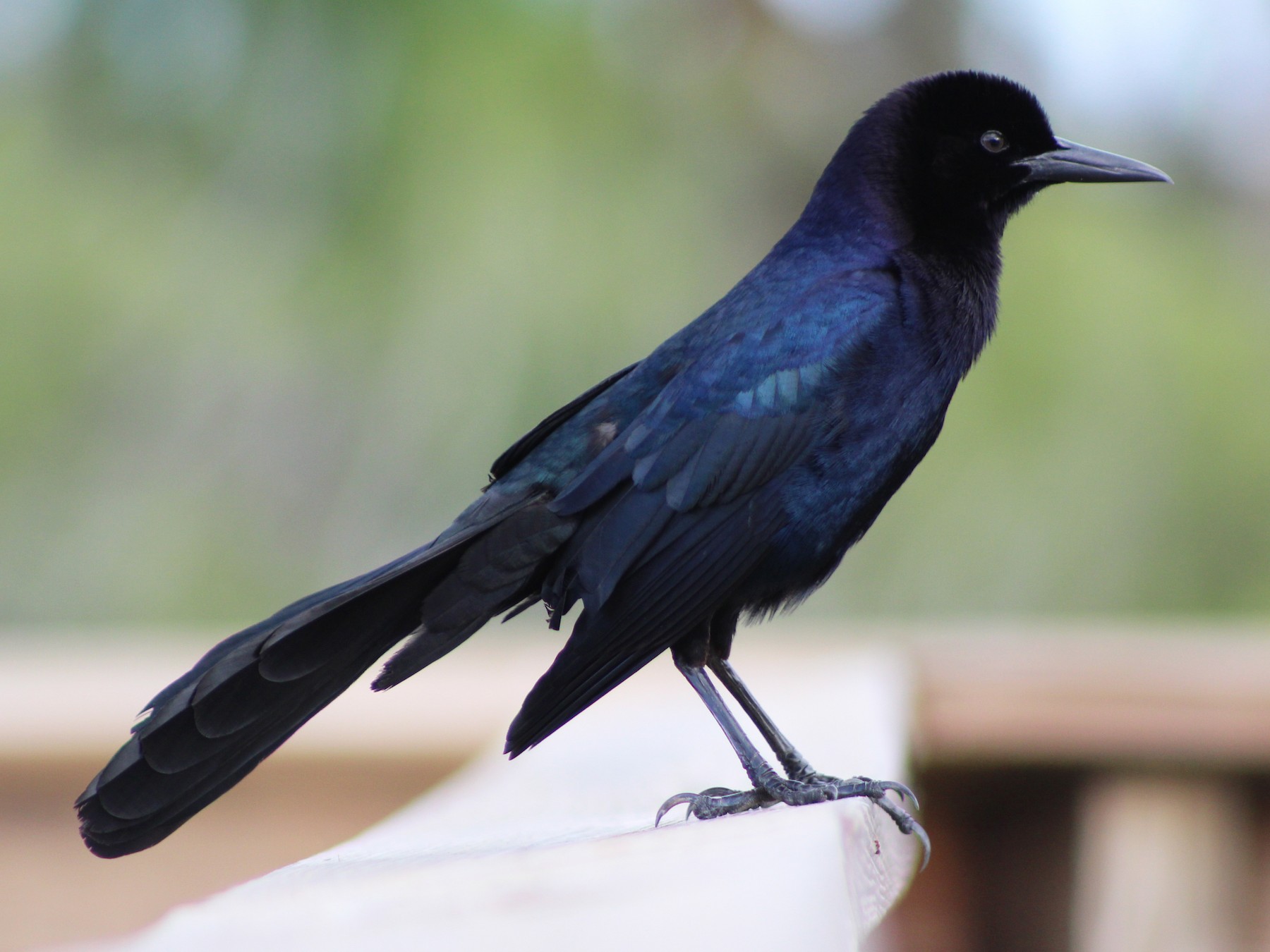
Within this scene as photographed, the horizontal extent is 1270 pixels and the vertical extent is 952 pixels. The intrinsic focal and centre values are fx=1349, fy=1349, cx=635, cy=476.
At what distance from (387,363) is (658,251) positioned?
1.66 metres

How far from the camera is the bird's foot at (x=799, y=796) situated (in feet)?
6.92

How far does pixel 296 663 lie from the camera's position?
2.18m

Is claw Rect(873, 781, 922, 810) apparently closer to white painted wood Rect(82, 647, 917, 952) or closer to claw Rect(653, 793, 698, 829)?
white painted wood Rect(82, 647, 917, 952)

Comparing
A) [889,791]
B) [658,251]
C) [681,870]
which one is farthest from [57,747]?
[658,251]

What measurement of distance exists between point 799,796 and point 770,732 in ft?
1.04

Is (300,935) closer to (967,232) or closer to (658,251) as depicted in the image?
(967,232)

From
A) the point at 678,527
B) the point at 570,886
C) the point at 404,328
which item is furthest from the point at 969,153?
the point at 404,328

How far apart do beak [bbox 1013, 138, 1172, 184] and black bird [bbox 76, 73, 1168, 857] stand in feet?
1.09

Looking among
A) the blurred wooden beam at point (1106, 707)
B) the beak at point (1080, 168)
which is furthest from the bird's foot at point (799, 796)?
the beak at point (1080, 168)

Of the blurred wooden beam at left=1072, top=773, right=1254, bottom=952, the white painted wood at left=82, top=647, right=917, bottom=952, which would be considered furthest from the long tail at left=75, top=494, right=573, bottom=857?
the blurred wooden beam at left=1072, top=773, right=1254, bottom=952

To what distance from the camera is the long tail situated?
2.06 meters

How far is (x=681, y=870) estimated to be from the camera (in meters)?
1.04

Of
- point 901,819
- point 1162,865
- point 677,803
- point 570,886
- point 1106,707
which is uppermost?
point 570,886

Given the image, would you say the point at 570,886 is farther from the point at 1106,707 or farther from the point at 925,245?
the point at 1106,707
